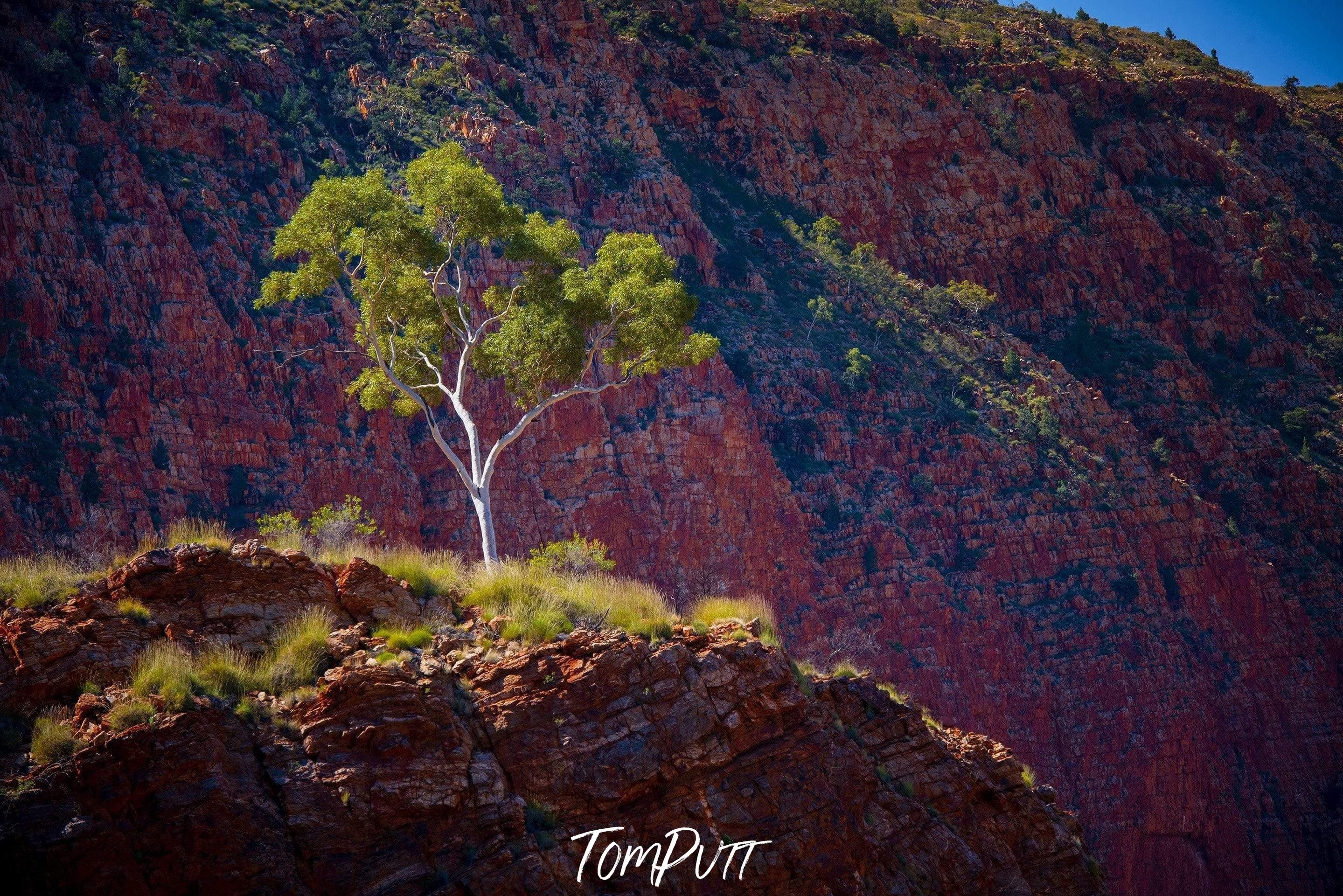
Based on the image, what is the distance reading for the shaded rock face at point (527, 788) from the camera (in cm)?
998

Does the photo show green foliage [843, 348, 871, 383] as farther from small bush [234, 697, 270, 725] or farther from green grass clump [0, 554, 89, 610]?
small bush [234, 697, 270, 725]

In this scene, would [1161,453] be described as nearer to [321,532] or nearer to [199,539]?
[321,532]

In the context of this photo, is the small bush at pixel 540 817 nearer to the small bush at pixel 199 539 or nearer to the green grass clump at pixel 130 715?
the green grass clump at pixel 130 715

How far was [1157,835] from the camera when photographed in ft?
127

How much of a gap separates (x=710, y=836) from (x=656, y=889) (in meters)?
0.94

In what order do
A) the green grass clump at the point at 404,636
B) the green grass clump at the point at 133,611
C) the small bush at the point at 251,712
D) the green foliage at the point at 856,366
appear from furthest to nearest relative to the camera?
the green foliage at the point at 856,366 < the green grass clump at the point at 404,636 < the green grass clump at the point at 133,611 < the small bush at the point at 251,712

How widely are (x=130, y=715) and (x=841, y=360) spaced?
118ft

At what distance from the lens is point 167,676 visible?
1096cm

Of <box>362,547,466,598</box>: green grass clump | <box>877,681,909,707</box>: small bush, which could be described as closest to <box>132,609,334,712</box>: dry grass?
<box>362,547,466,598</box>: green grass clump

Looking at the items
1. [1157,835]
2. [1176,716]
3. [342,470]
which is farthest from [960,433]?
[342,470]

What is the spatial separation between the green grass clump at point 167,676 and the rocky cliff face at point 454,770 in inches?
6.6

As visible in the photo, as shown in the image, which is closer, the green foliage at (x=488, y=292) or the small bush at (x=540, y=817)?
the small bush at (x=540, y=817)

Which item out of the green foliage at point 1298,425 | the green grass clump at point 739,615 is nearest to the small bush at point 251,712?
the green grass clump at point 739,615

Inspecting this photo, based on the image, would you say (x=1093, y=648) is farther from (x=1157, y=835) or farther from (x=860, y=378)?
(x=860, y=378)
